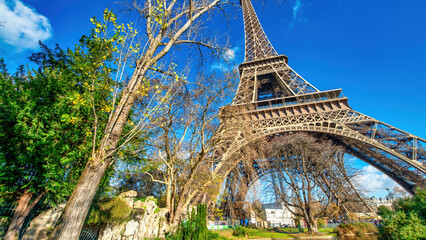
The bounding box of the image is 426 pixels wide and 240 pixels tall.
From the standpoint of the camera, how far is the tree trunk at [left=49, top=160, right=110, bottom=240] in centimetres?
229

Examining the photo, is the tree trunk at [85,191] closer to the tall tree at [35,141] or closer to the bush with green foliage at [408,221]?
the tall tree at [35,141]

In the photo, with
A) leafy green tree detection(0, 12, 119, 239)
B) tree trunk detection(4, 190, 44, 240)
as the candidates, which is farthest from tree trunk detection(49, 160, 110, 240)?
tree trunk detection(4, 190, 44, 240)

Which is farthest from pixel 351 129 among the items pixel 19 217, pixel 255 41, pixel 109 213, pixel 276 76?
pixel 19 217

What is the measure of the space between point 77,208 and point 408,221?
785 centimetres

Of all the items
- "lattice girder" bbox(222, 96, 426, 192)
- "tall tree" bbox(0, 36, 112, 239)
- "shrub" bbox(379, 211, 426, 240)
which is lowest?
"shrub" bbox(379, 211, 426, 240)

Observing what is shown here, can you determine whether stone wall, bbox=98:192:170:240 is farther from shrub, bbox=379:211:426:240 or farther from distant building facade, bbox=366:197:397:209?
distant building facade, bbox=366:197:397:209

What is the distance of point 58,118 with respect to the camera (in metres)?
6.43

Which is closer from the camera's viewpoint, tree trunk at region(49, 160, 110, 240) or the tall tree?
tree trunk at region(49, 160, 110, 240)

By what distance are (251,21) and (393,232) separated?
3392 cm

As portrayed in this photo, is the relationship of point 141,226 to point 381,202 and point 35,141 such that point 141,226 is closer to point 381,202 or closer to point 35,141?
point 35,141

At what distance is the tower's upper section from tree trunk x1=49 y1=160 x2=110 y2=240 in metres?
26.8

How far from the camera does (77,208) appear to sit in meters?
2.47

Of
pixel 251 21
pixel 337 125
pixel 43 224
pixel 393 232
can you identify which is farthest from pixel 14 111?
pixel 251 21

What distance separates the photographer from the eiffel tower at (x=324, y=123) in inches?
509
